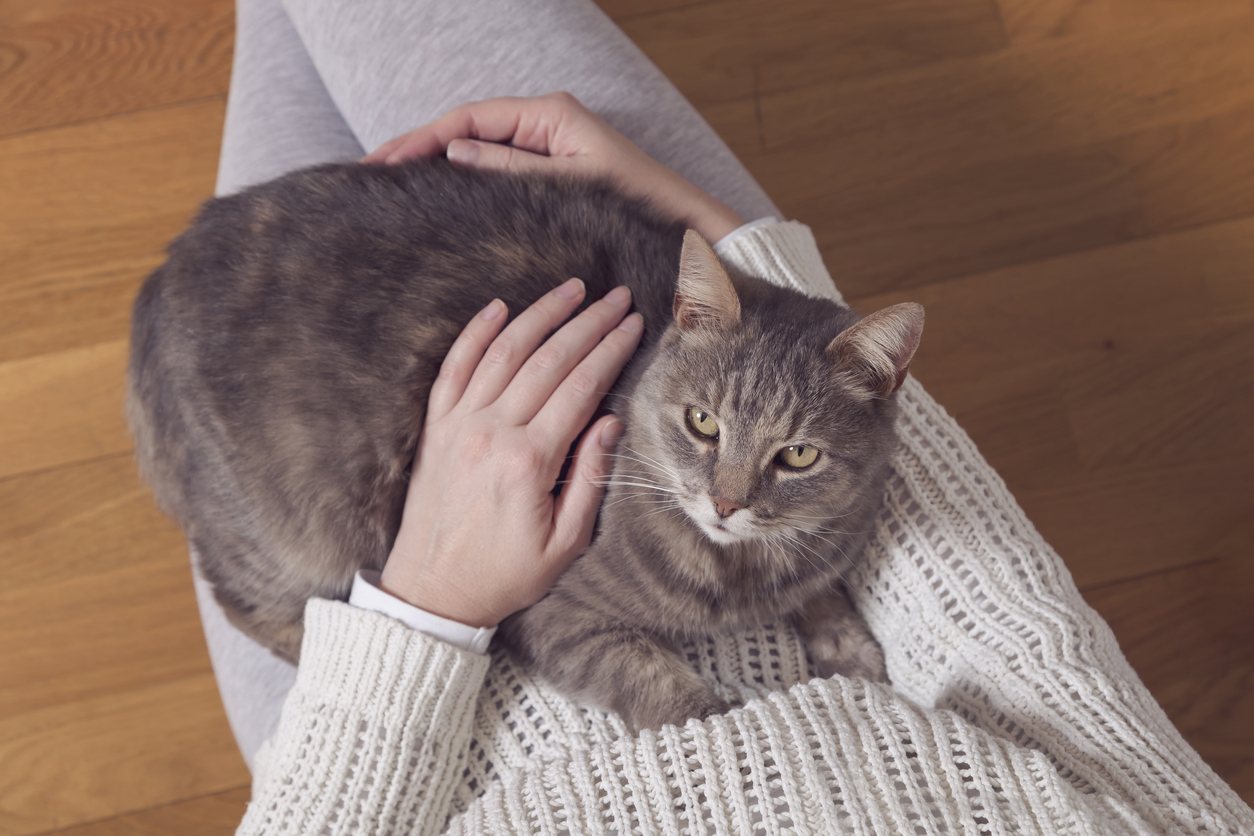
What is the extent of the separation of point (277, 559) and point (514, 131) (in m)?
0.72

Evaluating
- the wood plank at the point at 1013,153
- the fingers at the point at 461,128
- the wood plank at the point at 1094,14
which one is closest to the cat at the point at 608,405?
the fingers at the point at 461,128

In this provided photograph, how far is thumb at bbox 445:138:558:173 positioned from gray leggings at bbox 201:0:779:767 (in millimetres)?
172

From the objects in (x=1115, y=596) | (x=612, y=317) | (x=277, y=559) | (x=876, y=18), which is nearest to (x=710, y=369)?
(x=612, y=317)

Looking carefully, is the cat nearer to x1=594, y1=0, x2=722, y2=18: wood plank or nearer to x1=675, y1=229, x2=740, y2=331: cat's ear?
x1=675, y1=229, x2=740, y2=331: cat's ear

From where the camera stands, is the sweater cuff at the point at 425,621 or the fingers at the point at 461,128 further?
the fingers at the point at 461,128

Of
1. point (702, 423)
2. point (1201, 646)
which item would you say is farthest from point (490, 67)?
point (1201, 646)

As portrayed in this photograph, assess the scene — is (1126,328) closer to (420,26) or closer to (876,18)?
(876,18)

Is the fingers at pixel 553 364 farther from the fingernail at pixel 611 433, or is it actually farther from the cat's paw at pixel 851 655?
the cat's paw at pixel 851 655

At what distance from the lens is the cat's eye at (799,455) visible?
3.20ft

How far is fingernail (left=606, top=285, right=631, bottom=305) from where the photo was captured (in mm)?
1097

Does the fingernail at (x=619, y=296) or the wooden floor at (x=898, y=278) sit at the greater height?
the fingernail at (x=619, y=296)

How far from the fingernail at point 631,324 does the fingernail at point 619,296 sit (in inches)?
0.9

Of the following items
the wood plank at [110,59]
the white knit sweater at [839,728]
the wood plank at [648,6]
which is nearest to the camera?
the white knit sweater at [839,728]

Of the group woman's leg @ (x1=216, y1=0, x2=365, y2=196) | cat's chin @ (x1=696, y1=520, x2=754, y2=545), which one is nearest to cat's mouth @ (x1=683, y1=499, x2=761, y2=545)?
cat's chin @ (x1=696, y1=520, x2=754, y2=545)
